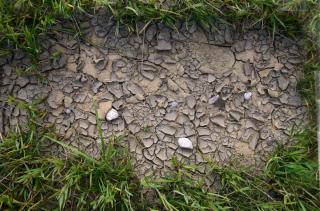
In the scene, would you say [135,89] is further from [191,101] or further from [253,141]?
[253,141]

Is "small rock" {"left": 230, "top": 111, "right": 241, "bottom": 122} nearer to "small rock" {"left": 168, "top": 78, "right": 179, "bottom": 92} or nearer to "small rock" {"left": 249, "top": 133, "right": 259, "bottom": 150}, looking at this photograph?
"small rock" {"left": 249, "top": 133, "right": 259, "bottom": 150}

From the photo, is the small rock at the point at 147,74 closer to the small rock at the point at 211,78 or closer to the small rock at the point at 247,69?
the small rock at the point at 211,78

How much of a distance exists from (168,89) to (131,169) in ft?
1.15

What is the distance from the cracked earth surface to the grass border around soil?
5 centimetres

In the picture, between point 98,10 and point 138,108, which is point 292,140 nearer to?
point 138,108

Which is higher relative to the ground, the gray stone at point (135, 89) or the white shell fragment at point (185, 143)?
the gray stone at point (135, 89)

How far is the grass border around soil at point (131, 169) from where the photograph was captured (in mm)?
1621

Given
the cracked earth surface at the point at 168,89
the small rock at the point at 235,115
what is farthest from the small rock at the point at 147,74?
the small rock at the point at 235,115

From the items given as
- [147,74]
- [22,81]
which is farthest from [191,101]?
[22,81]

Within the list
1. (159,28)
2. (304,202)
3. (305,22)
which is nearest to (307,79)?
(305,22)

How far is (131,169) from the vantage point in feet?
5.47

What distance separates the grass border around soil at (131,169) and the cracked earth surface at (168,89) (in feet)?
0.17

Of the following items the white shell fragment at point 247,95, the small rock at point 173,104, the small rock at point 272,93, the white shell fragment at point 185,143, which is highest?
the small rock at point 272,93

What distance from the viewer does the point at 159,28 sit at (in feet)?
5.73
